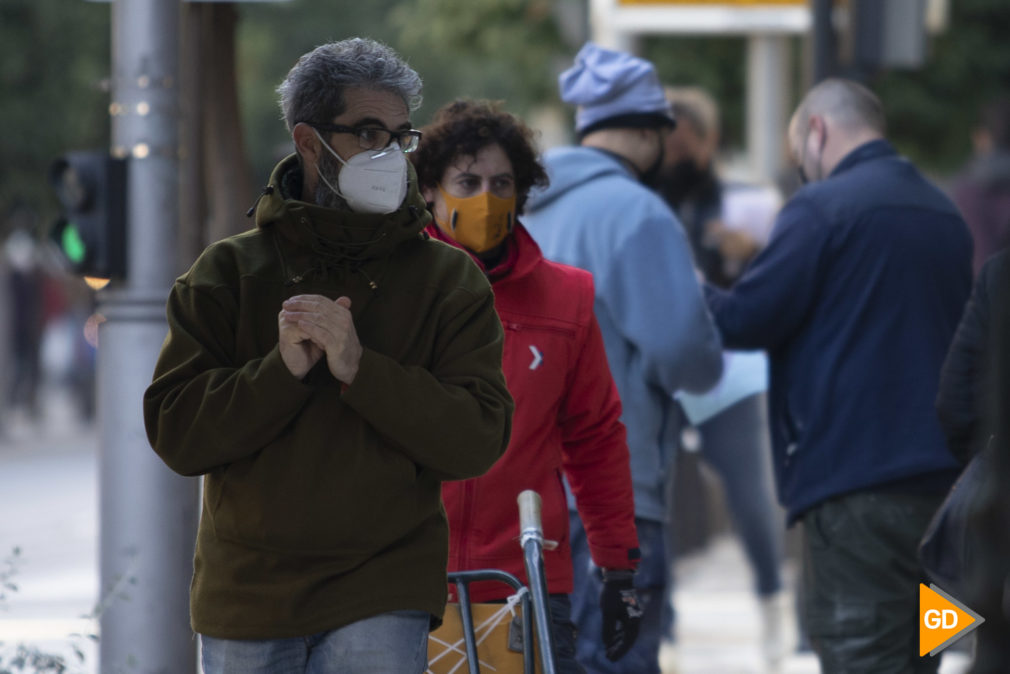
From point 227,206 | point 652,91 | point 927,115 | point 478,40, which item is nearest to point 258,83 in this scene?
point 478,40

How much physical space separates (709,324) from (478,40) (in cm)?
1775

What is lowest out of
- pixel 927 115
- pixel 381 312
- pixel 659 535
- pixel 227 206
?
pixel 927 115

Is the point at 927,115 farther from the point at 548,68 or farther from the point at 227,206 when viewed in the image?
the point at 227,206

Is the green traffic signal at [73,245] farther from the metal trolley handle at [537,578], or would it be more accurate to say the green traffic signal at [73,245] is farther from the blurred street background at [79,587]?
the metal trolley handle at [537,578]

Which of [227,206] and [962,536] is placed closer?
[962,536]

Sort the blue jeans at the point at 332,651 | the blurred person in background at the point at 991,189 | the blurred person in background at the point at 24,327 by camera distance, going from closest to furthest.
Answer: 1. the blue jeans at the point at 332,651
2. the blurred person in background at the point at 991,189
3. the blurred person in background at the point at 24,327

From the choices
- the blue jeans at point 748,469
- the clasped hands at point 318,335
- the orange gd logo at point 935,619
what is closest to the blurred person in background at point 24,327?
the blue jeans at point 748,469

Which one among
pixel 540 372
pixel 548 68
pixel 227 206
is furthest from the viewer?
pixel 548 68

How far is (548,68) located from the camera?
21.5 metres

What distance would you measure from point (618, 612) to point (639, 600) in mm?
282

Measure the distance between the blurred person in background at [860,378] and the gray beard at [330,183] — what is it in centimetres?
213

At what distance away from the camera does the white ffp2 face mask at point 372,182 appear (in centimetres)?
301

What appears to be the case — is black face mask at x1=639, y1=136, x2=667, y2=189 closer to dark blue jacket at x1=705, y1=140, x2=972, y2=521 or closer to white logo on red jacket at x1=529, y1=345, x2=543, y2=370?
dark blue jacket at x1=705, y1=140, x2=972, y2=521

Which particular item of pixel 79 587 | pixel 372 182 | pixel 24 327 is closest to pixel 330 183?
pixel 372 182
